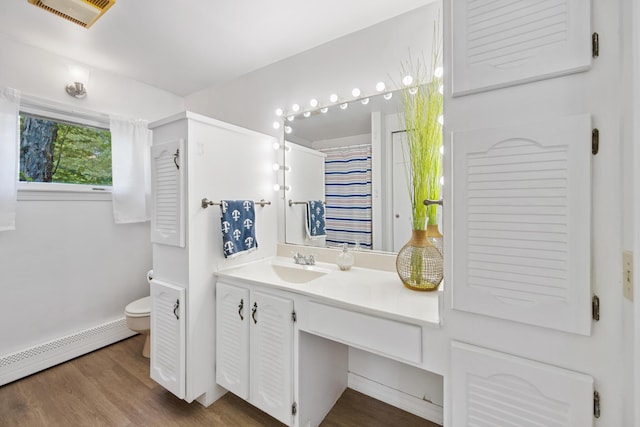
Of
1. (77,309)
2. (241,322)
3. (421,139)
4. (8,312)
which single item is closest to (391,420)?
(241,322)

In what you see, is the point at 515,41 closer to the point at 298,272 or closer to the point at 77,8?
the point at 298,272

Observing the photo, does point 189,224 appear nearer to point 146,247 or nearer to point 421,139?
point 421,139

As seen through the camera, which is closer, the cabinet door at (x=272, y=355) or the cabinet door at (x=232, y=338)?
the cabinet door at (x=272, y=355)

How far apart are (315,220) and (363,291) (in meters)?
0.83

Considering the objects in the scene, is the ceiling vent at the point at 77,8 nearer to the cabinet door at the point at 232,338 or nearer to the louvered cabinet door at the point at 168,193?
the louvered cabinet door at the point at 168,193

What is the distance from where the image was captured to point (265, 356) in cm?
151

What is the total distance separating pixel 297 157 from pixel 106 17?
1507mm

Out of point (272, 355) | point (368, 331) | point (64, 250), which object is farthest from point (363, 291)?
point (64, 250)

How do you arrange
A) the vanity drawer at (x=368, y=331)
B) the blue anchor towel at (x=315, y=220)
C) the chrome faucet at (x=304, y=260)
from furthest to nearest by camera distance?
the blue anchor towel at (x=315, y=220) → the chrome faucet at (x=304, y=260) → the vanity drawer at (x=368, y=331)

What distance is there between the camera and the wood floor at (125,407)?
1.61m

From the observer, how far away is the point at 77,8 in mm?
1599

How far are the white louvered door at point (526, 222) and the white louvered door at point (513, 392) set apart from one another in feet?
0.48

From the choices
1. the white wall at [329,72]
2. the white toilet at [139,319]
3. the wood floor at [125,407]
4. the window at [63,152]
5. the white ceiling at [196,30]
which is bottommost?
the wood floor at [125,407]

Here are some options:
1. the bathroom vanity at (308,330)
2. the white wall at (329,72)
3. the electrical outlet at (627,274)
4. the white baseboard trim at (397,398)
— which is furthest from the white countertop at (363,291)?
the white wall at (329,72)
